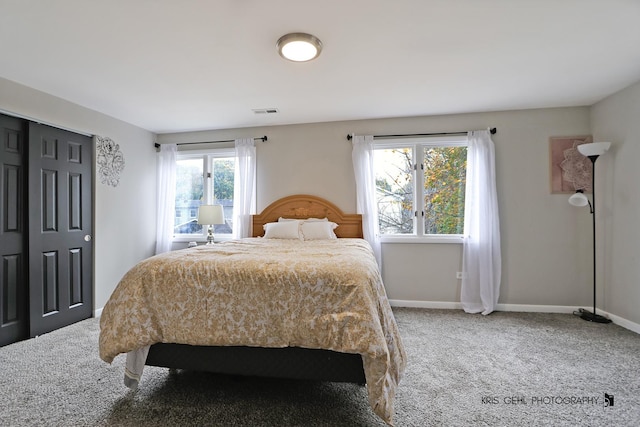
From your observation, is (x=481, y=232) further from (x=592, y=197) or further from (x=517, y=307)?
(x=592, y=197)

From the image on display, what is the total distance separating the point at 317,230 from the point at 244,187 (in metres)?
1.31

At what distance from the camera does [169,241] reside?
4.48m

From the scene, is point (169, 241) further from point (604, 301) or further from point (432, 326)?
point (604, 301)

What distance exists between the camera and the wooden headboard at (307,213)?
13.1ft

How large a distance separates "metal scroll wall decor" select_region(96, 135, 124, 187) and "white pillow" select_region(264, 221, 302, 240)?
2108 millimetres

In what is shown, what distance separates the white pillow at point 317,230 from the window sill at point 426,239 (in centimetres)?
75

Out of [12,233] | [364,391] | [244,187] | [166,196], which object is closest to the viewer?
[364,391]

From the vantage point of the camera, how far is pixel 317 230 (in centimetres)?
370

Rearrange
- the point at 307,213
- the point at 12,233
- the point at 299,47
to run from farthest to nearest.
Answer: the point at 307,213 < the point at 12,233 < the point at 299,47

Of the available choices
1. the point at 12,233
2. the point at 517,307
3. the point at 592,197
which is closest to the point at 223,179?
the point at 12,233

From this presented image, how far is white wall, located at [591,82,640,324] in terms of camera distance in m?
2.96

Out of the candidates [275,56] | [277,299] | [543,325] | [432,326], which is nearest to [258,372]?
[277,299]

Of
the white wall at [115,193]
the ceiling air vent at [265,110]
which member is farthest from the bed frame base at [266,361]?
the ceiling air vent at [265,110]

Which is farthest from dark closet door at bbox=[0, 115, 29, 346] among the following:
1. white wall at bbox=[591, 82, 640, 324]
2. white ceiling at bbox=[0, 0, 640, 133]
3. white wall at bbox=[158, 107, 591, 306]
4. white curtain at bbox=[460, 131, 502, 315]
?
white wall at bbox=[591, 82, 640, 324]
